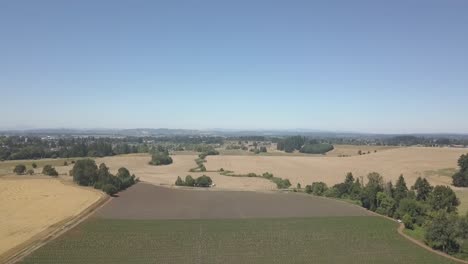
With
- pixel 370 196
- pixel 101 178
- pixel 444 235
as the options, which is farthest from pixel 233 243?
A: pixel 101 178

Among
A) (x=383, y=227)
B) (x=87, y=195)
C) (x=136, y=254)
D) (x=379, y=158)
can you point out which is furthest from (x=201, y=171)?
(x=136, y=254)

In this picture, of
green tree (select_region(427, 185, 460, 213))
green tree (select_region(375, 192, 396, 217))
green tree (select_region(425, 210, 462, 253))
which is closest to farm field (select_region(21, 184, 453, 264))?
green tree (select_region(425, 210, 462, 253))

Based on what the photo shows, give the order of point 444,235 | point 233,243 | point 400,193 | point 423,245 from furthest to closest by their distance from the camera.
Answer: point 400,193 < point 423,245 < point 444,235 < point 233,243

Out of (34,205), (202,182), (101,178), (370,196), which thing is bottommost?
(34,205)

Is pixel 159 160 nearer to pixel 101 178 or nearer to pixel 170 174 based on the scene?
pixel 170 174

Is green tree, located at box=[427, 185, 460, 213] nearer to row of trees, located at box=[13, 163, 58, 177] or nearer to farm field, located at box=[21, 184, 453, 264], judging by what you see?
farm field, located at box=[21, 184, 453, 264]

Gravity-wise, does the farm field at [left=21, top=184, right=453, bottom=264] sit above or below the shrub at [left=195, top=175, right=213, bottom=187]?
below

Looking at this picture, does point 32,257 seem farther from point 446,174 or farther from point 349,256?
point 446,174
